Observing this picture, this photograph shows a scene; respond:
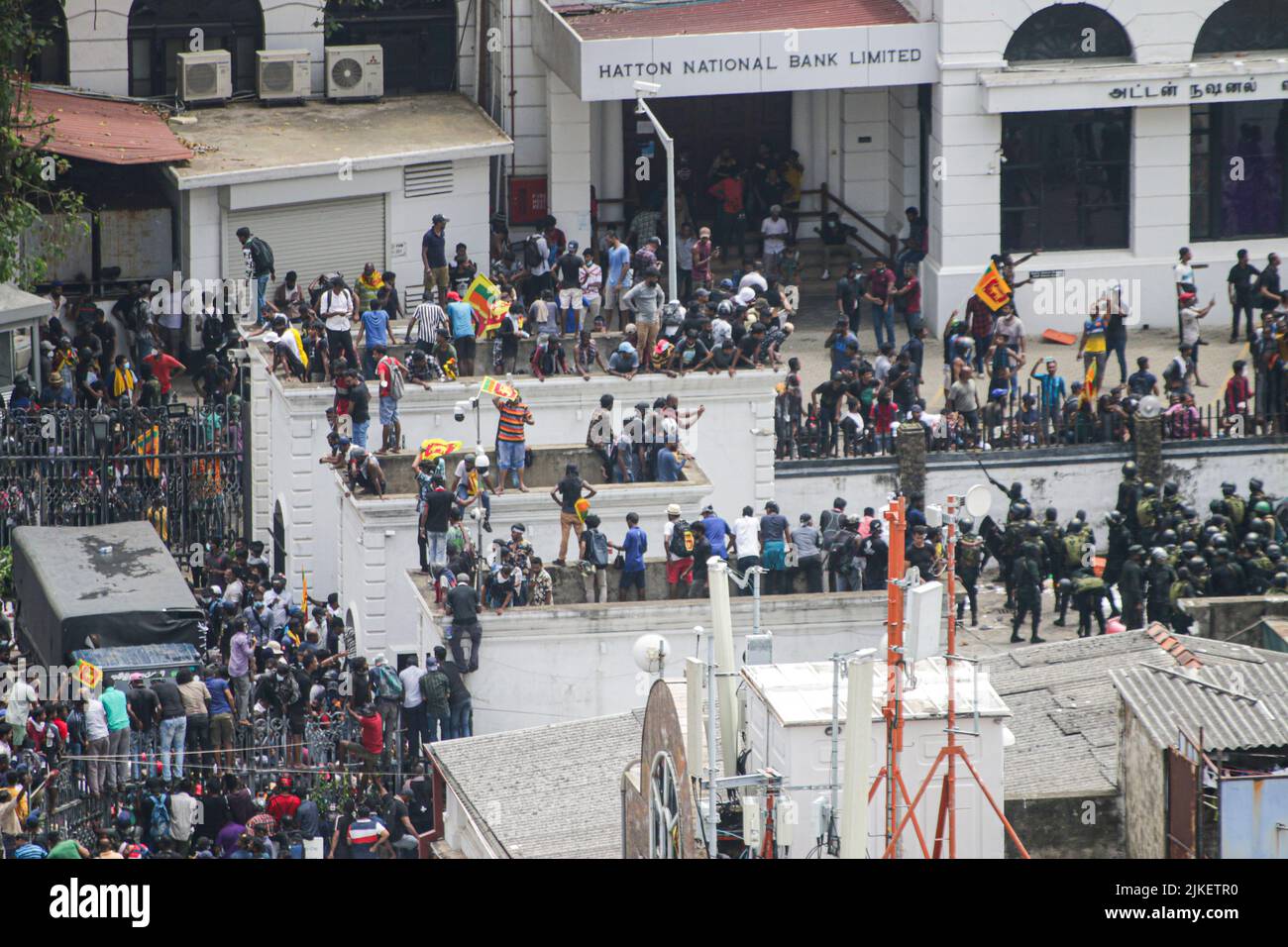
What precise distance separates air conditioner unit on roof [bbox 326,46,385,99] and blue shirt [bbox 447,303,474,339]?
10.9 metres

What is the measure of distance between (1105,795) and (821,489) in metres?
15.9

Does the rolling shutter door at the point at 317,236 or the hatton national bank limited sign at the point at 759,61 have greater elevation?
the hatton national bank limited sign at the point at 759,61

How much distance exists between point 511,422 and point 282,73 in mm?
15240

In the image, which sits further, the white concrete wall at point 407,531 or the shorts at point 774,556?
the white concrete wall at point 407,531

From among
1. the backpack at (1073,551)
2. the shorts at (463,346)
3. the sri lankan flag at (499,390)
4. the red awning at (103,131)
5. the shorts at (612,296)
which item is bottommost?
the backpack at (1073,551)

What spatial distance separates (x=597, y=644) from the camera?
92.9ft

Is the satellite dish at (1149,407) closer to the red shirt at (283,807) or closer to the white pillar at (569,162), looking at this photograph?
the white pillar at (569,162)

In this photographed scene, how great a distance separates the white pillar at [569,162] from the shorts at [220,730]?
18.9m

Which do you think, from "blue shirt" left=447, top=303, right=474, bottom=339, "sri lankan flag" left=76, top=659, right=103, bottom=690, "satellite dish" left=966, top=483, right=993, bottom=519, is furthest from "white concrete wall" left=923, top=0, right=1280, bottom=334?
"satellite dish" left=966, top=483, right=993, bottom=519

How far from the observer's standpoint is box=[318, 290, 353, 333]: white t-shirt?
3434 centimetres

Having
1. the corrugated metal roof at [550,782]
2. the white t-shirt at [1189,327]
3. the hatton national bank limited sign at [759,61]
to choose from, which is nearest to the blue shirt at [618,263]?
the hatton national bank limited sign at [759,61]

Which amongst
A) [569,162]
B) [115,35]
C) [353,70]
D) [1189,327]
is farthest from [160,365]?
[1189,327]

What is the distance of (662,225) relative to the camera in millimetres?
44469

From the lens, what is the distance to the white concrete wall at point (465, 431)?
33812 millimetres
